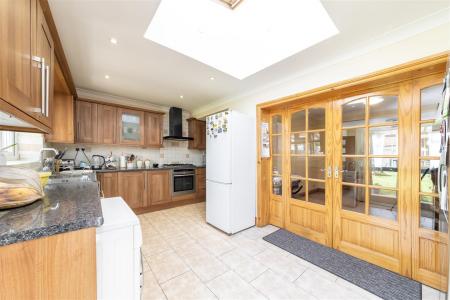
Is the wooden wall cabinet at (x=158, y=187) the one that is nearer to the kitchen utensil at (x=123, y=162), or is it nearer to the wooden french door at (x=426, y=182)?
the kitchen utensil at (x=123, y=162)

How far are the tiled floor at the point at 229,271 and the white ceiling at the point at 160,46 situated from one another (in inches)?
82.4

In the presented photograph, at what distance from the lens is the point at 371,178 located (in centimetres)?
198

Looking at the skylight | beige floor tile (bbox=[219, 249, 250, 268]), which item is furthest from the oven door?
the skylight

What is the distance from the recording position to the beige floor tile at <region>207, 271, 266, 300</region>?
150 cm

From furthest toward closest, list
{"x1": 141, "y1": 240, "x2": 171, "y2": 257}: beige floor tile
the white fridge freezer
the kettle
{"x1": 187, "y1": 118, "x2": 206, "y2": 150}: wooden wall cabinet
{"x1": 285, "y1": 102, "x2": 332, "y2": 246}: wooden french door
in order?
1. {"x1": 187, "y1": 118, "x2": 206, "y2": 150}: wooden wall cabinet
2. the kettle
3. the white fridge freezer
4. {"x1": 285, "y1": 102, "x2": 332, "y2": 246}: wooden french door
5. {"x1": 141, "y1": 240, "x2": 171, "y2": 257}: beige floor tile

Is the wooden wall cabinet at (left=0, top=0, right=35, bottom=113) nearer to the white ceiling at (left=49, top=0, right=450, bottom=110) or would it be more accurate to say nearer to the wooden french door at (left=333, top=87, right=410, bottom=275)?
the white ceiling at (left=49, top=0, right=450, bottom=110)

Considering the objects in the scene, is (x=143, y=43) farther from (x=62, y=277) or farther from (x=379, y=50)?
(x=379, y=50)

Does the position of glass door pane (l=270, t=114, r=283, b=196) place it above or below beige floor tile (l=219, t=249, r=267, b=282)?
above

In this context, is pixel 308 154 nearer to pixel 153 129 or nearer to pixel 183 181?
pixel 183 181

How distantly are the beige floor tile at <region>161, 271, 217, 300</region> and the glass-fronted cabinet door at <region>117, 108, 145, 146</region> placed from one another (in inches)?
113

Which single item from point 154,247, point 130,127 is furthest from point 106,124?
point 154,247

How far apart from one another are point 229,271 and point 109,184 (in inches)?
103

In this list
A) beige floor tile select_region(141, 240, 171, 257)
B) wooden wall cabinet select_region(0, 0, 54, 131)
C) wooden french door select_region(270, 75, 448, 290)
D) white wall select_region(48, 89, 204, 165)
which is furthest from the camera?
white wall select_region(48, 89, 204, 165)

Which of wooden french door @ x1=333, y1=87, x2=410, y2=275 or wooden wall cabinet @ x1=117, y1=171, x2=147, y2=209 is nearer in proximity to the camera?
wooden french door @ x1=333, y1=87, x2=410, y2=275
